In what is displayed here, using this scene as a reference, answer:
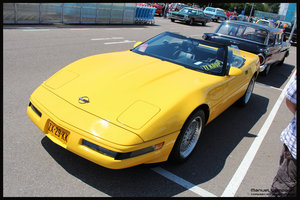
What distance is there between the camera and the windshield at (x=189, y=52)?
13.0ft

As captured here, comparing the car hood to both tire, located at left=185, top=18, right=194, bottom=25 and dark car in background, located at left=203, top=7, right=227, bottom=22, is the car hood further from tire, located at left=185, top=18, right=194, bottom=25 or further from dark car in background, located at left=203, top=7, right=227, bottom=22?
dark car in background, located at left=203, top=7, right=227, bottom=22

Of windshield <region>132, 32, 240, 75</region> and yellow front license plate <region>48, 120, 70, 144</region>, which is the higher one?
windshield <region>132, 32, 240, 75</region>

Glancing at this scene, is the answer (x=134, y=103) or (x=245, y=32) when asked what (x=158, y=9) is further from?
(x=134, y=103)

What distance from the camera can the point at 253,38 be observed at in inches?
323

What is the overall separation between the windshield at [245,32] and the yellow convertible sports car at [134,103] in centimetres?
456

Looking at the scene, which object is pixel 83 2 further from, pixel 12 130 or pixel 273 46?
pixel 12 130

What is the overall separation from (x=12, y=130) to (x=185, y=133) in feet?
7.29

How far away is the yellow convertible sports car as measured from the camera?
2559 millimetres

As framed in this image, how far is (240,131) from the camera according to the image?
450 centimetres

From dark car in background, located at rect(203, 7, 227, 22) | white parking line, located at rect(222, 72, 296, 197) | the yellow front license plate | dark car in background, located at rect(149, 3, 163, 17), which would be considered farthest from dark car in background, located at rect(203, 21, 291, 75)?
dark car in background, located at rect(203, 7, 227, 22)

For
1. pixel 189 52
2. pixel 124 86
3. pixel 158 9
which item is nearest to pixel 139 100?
pixel 124 86

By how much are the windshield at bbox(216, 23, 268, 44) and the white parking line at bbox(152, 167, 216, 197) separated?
6.32 metres

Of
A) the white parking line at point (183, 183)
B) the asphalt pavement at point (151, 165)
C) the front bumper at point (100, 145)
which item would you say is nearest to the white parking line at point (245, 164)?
the asphalt pavement at point (151, 165)

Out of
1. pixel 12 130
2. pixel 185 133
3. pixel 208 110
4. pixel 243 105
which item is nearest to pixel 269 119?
pixel 243 105
